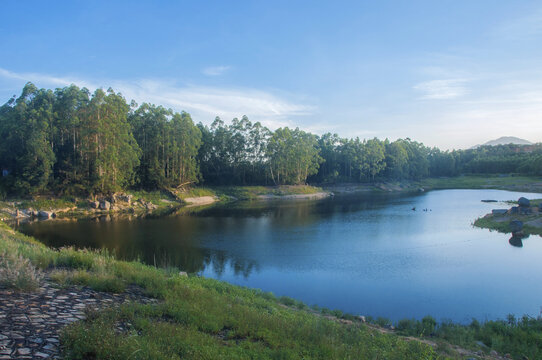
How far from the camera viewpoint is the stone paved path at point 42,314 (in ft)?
14.2

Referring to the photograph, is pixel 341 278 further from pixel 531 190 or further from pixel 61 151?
pixel 531 190

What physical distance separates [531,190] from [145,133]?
8235 centimetres

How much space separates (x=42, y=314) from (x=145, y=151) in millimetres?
56987

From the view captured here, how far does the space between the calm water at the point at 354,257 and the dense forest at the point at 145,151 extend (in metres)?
11.8

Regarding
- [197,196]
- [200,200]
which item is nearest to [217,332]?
[200,200]

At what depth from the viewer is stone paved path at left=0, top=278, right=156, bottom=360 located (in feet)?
14.2

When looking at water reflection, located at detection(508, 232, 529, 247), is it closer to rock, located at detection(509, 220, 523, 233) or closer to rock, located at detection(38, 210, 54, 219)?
rock, located at detection(509, 220, 523, 233)

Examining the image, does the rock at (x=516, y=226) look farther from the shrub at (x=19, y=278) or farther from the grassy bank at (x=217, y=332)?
the shrub at (x=19, y=278)

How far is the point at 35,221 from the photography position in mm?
35406

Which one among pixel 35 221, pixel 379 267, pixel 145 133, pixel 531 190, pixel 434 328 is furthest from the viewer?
pixel 531 190

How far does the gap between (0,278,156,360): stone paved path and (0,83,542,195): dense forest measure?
4070 cm

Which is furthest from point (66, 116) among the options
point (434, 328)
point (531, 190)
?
point (531, 190)

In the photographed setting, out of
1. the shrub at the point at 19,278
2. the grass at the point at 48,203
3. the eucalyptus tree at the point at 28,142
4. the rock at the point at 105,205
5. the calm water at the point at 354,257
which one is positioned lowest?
the calm water at the point at 354,257

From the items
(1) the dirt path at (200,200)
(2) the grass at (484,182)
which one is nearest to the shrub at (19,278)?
(1) the dirt path at (200,200)
